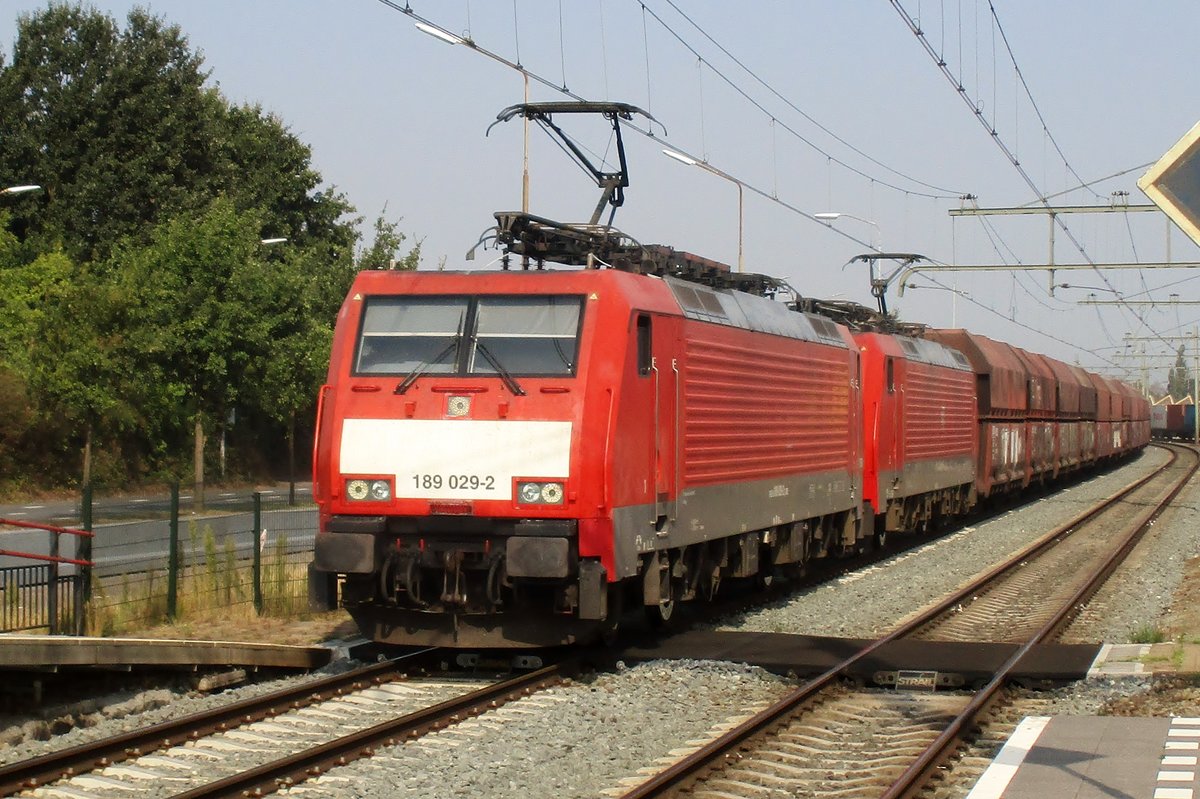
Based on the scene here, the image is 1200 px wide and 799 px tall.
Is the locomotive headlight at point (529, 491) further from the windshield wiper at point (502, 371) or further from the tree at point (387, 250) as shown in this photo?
the tree at point (387, 250)

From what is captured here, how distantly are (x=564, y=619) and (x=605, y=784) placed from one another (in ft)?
12.1

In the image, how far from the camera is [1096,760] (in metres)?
8.85

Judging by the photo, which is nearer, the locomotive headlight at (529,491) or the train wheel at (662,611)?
the locomotive headlight at (529,491)

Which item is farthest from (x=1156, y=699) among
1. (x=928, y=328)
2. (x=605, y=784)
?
(x=928, y=328)

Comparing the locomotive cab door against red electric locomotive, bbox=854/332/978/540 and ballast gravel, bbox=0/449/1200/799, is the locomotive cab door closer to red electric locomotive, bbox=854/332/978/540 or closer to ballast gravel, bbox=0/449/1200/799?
ballast gravel, bbox=0/449/1200/799

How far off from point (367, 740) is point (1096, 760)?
4245 mm

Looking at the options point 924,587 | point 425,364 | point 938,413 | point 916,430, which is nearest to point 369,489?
point 425,364

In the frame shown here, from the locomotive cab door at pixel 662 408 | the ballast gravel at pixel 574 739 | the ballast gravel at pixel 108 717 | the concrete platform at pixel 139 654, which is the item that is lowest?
the ballast gravel at pixel 108 717

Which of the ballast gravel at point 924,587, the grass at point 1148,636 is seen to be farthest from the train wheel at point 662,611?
the grass at point 1148,636

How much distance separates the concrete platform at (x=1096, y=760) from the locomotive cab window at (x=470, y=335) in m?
4.62

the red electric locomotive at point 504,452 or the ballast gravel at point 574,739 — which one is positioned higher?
the red electric locomotive at point 504,452

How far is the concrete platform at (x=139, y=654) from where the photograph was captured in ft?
34.3

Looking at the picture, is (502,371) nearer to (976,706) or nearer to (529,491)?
(529,491)

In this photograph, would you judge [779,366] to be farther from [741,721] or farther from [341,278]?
[341,278]
